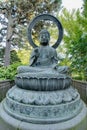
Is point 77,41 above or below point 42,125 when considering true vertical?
above

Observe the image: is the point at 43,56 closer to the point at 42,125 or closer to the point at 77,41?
the point at 42,125

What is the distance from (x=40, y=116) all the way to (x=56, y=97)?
44 cm

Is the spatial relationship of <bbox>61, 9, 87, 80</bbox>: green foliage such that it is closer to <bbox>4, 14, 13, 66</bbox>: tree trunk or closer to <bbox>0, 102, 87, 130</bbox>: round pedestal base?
<bbox>0, 102, 87, 130</bbox>: round pedestal base

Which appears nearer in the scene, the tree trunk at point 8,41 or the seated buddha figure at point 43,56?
the seated buddha figure at point 43,56

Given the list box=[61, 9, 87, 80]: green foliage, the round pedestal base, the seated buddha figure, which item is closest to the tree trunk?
box=[61, 9, 87, 80]: green foliage

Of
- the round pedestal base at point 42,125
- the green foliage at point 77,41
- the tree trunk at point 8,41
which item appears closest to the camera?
the round pedestal base at point 42,125

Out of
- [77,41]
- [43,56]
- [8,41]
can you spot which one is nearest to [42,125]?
[43,56]

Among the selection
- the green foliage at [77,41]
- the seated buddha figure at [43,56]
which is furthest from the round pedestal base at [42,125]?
the green foliage at [77,41]

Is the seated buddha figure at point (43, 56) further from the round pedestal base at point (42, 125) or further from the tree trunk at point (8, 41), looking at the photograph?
the tree trunk at point (8, 41)

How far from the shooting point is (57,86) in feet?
9.40

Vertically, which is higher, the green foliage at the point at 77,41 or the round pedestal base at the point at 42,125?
the green foliage at the point at 77,41

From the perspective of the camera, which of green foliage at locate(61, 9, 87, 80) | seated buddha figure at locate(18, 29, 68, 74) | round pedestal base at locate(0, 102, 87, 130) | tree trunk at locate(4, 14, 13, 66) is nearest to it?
round pedestal base at locate(0, 102, 87, 130)

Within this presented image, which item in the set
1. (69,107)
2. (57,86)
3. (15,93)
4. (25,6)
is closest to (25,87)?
(15,93)

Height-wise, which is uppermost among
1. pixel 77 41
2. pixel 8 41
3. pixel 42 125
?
pixel 8 41
